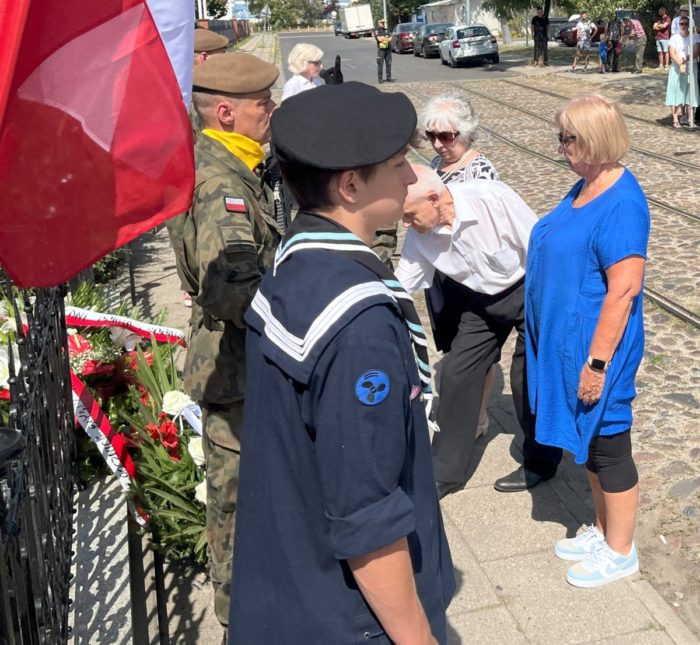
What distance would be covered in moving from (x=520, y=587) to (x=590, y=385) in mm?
967

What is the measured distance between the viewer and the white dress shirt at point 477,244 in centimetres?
395

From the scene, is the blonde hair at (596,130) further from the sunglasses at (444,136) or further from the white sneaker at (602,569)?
the white sneaker at (602,569)

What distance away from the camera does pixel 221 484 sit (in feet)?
10.9

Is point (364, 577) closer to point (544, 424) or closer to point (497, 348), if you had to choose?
point (544, 424)

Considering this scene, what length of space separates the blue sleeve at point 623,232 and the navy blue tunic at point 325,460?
160cm

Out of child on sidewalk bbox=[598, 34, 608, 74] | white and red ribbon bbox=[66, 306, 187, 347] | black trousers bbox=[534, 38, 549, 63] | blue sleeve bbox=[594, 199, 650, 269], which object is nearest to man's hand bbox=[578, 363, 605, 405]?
blue sleeve bbox=[594, 199, 650, 269]

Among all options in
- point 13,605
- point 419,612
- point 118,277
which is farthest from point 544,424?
point 118,277

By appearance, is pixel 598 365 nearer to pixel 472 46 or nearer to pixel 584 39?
pixel 584 39

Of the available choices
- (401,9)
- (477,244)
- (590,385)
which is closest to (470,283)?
(477,244)

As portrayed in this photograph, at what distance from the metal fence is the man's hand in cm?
201

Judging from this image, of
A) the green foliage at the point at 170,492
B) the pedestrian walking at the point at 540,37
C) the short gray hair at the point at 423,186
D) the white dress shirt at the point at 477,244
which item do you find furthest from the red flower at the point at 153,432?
the pedestrian walking at the point at 540,37

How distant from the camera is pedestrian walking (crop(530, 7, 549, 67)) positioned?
29.9 m

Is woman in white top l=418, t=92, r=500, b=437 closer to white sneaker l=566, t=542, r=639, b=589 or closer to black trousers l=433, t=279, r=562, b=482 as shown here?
black trousers l=433, t=279, r=562, b=482

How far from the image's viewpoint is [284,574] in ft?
6.28
